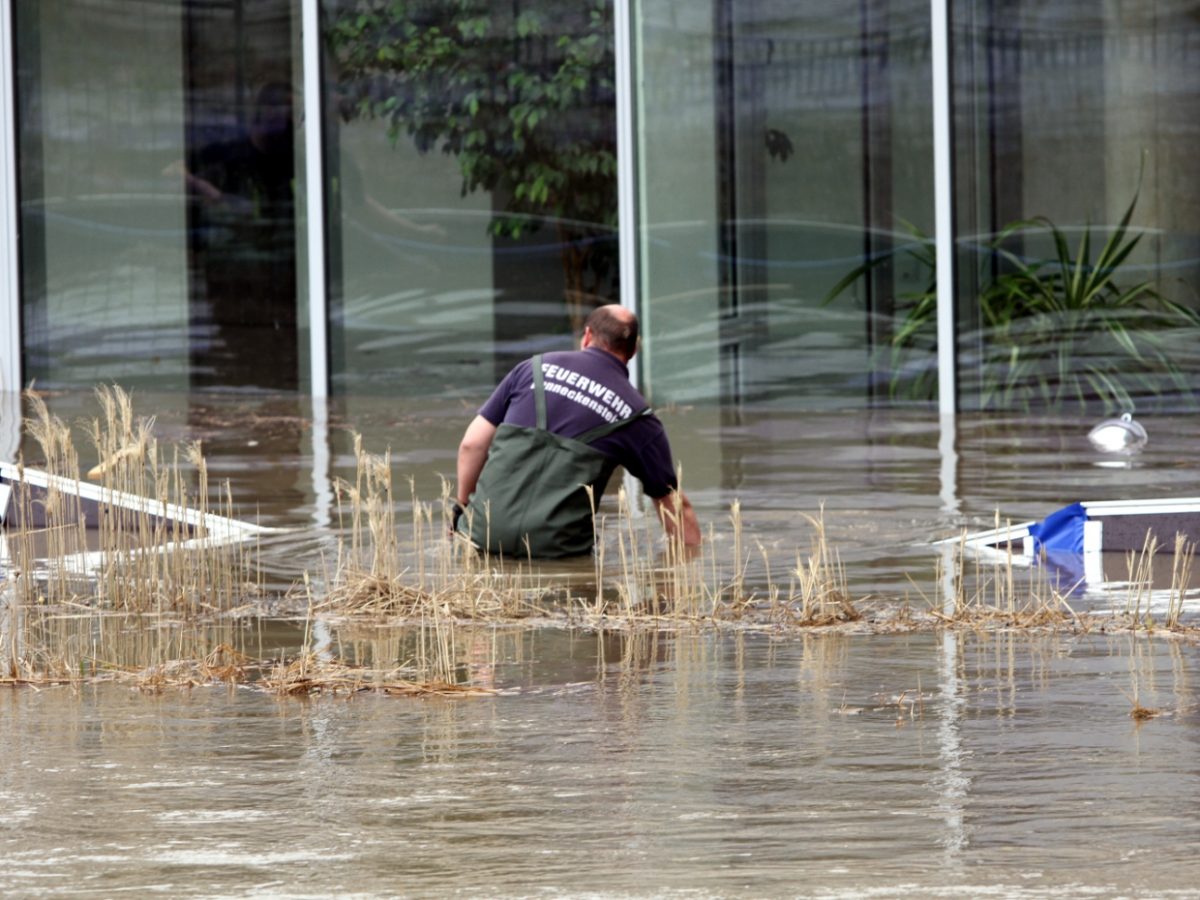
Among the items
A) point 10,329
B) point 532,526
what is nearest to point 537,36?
point 10,329

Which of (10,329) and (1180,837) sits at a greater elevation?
(10,329)

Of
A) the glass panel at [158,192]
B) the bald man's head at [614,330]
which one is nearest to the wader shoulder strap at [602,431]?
the bald man's head at [614,330]

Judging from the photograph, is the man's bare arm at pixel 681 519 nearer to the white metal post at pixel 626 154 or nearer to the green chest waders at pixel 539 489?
the green chest waders at pixel 539 489

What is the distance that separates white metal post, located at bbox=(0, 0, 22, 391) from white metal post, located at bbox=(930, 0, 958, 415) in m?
7.51

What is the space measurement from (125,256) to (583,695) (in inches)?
489

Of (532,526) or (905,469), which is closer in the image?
(532,526)

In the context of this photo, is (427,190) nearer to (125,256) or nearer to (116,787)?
(125,256)

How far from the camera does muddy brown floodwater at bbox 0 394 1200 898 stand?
367 cm

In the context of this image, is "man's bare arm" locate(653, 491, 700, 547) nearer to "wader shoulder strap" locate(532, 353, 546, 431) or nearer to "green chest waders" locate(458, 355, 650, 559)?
"green chest waders" locate(458, 355, 650, 559)

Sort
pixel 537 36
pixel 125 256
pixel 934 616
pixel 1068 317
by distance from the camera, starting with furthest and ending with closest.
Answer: pixel 125 256 → pixel 537 36 → pixel 1068 317 → pixel 934 616

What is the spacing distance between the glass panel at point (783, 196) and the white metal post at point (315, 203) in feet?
8.47

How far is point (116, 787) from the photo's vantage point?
4.33m

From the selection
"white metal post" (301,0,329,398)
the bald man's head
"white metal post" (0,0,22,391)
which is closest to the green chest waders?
the bald man's head

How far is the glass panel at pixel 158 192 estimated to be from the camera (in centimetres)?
1630
